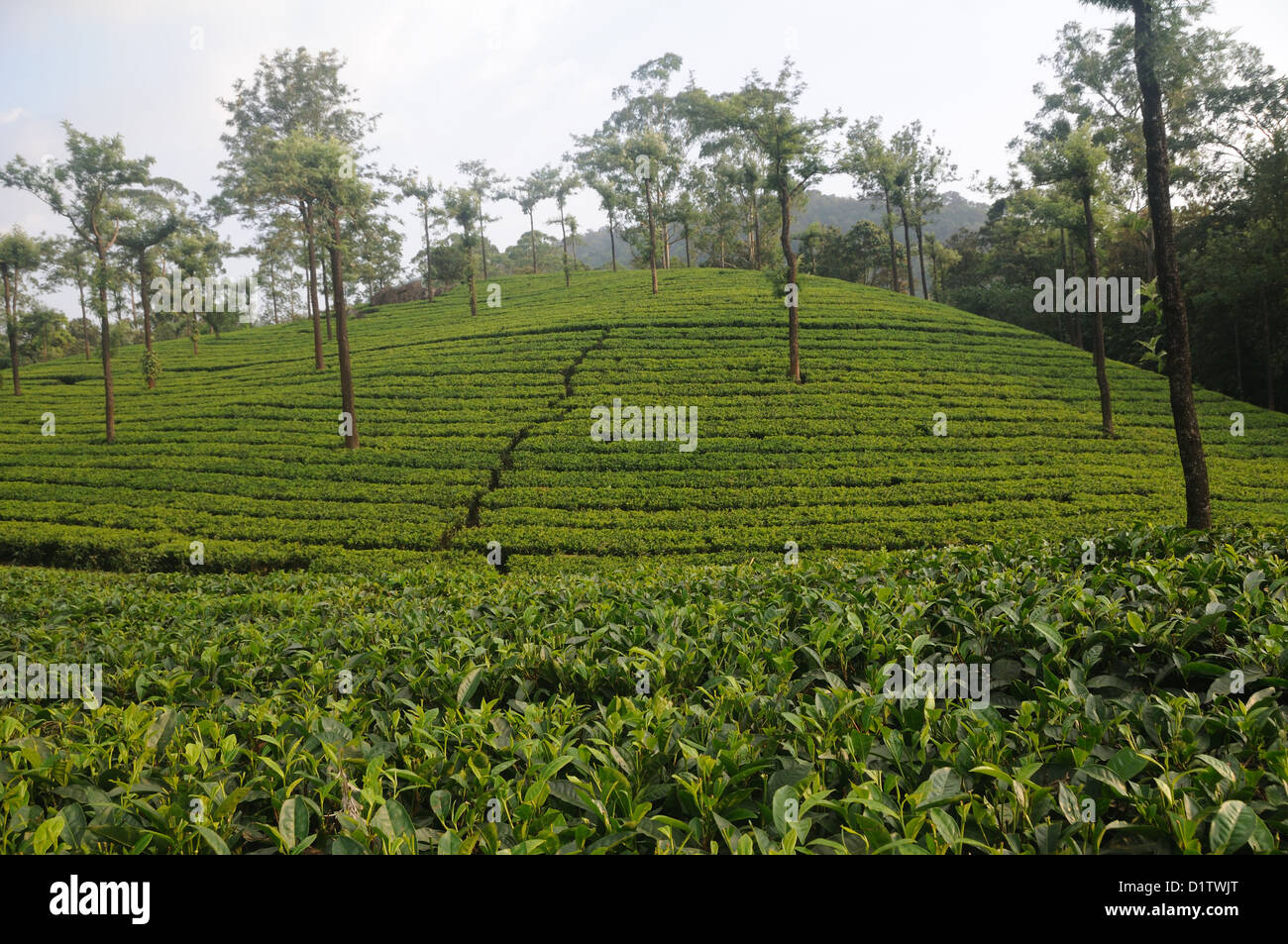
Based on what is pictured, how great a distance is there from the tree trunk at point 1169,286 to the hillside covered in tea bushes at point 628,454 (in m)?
2.61

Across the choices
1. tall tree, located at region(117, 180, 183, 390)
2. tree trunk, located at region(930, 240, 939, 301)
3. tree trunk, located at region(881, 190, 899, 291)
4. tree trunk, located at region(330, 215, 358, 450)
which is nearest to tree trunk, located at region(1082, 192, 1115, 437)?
tree trunk, located at region(330, 215, 358, 450)

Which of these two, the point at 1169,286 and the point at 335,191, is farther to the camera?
the point at 335,191

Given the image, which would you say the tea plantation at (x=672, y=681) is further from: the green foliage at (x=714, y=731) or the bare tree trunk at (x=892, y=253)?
the bare tree trunk at (x=892, y=253)

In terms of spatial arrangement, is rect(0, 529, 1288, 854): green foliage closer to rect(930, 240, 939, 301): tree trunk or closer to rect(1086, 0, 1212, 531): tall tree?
rect(1086, 0, 1212, 531): tall tree

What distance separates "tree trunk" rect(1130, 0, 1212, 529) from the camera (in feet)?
26.6

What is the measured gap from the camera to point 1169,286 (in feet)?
26.7

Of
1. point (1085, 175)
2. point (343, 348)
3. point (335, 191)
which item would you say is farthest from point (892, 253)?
point (343, 348)

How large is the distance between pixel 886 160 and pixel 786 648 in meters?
49.9

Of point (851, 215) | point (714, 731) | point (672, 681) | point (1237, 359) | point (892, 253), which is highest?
point (851, 215)

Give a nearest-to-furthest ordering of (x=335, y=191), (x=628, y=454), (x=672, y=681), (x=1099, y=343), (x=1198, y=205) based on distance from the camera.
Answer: (x=672, y=681), (x=628, y=454), (x=1099, y=343), (x=335, y=191), (x=1198, y=205)

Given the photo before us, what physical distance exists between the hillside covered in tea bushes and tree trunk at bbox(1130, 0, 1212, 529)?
8.55ft

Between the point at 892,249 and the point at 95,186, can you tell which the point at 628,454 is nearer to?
the point at 95,186

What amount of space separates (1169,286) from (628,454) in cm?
1236
